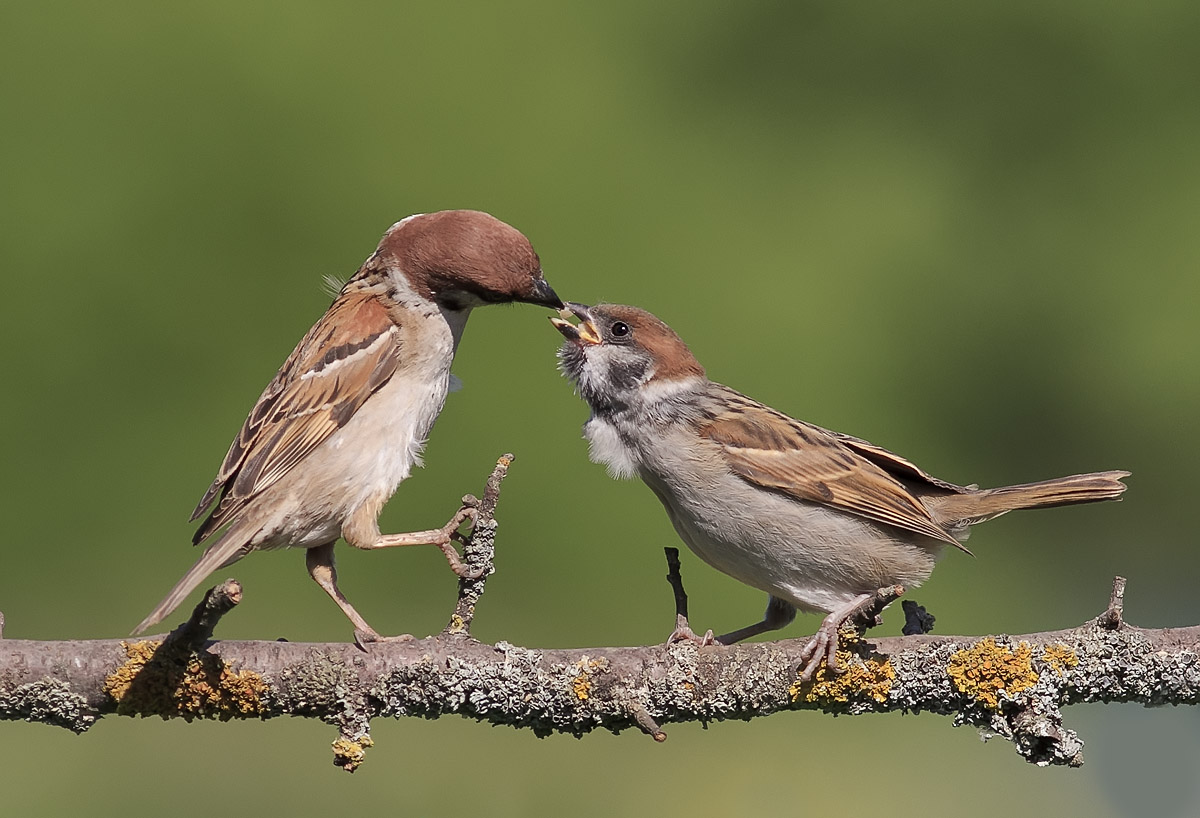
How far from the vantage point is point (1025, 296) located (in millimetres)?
6371

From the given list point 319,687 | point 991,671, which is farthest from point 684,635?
point 319,687

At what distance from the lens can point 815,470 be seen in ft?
12.2

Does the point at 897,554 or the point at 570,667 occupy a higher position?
the point at 897,554

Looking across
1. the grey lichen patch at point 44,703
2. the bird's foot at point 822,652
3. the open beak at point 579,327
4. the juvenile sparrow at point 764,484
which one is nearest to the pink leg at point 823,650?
the bird's foot at point 822,652

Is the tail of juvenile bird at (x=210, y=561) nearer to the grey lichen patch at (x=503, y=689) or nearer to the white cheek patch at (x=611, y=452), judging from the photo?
the grey lichen patch at (x=503, y=689)

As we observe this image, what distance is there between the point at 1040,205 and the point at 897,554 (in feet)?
11.2

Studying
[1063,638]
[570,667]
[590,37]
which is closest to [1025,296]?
[590,37]

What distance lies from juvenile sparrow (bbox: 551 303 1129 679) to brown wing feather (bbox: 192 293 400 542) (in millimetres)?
565

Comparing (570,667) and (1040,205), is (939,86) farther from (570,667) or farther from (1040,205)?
(570,667)

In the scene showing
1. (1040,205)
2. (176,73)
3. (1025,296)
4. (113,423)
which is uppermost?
(1040,205)

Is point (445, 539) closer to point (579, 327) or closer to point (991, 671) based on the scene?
point (579, 327)

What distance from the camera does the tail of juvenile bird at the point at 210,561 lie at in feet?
9.68

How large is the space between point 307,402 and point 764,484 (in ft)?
3.77

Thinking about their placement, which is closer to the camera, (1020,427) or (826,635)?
(826,635)
